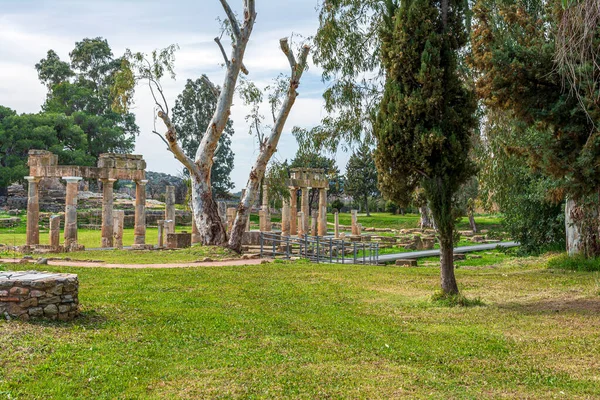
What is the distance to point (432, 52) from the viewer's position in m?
11.2

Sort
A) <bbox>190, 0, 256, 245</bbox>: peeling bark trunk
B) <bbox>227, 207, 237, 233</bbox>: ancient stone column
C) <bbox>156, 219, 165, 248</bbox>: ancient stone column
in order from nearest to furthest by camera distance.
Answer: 1. <bbox>190, 0, 256, 245</bbox>: peeling bark trunk
2. <bbox>156, 219, 165, 248</bbox>: ancient stone column
3. <bbox>227, 207, 237, 233</bbox>: ancient stone column

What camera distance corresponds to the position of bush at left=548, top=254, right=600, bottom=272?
16.4 m

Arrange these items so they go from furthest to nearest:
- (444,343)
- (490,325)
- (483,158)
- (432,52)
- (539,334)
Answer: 1. (483,158)
2. (432,52)
3. (490,325)
4. (539,334)
5. (444,343)

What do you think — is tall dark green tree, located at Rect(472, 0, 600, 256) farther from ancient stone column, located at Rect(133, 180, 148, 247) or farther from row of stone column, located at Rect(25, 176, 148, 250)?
ancient stone column, located at Rect(133, 180, 148, 247)

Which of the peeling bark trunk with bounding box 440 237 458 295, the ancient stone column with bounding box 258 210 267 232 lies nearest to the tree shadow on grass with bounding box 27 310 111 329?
the peeling bark trunk with bounding box 440 237 458 295

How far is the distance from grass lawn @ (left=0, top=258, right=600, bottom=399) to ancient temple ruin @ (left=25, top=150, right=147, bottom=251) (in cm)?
1417

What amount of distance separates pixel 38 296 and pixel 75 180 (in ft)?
63.3

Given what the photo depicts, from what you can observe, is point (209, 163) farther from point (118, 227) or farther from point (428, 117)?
point (428, 117)

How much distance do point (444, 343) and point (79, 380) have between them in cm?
463

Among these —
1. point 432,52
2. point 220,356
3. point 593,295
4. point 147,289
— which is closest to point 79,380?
point 220,356

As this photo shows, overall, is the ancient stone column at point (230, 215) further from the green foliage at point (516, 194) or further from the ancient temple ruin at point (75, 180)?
the green foliage at point (516, 194)

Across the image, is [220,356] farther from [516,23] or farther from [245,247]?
[245,247]

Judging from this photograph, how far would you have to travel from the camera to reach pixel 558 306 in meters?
11.1

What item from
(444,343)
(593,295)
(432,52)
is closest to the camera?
(444,343)
